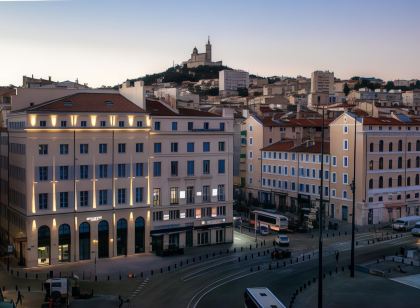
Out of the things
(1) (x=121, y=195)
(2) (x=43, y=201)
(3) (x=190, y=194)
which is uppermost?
(1) (x=121, y=195)

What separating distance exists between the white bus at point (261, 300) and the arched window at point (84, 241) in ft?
82.1

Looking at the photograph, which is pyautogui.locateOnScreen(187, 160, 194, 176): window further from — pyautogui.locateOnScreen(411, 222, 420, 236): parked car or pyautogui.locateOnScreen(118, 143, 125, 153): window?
pyautogui.locateOnScreen(411, 222, 420, 236): parked car

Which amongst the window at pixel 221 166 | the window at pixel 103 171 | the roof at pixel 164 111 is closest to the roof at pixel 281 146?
the window at pixel 221 166

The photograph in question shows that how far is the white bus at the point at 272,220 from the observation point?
7550 cm

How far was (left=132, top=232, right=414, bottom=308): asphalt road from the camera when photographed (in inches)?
1767

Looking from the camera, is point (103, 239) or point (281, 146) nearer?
point (103, 239)

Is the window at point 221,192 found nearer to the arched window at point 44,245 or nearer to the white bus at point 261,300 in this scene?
the arched window at point 44,245

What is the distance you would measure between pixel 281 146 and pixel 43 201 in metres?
47.3

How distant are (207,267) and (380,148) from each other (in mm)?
36447

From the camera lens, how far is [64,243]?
194ft

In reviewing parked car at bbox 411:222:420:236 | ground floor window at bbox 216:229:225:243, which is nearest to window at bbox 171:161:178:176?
ground floor window at bbox 216:229:225:243

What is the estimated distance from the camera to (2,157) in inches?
2758

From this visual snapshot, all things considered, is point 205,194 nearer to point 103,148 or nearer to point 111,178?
point 111,178

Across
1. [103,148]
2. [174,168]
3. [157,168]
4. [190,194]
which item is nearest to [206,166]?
[190,194]
